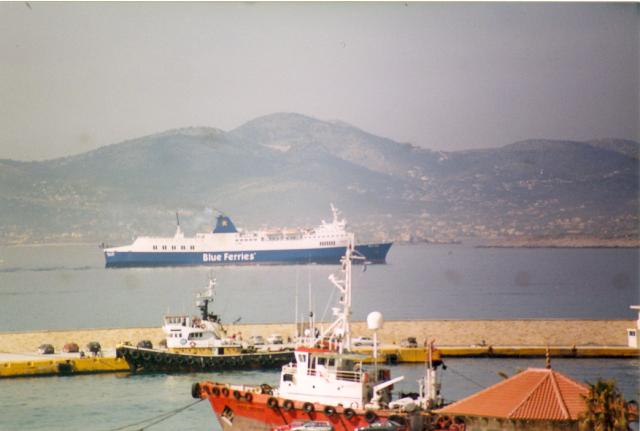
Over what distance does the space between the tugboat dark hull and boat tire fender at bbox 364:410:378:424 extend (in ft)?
36.2

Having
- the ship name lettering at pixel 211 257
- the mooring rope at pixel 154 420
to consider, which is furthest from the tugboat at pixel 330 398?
the ship name lettering at pixel 211 257

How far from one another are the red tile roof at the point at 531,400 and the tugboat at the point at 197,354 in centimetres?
1510

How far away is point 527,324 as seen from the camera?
3881 cm

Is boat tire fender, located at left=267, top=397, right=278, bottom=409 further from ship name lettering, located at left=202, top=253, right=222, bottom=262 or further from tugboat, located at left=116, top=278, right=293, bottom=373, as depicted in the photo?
ship name lettering, located at left=202, top=253, right=222, bottom=262

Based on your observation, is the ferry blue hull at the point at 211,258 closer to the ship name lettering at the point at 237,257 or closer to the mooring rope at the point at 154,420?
the ship name lettering at the point at 237,257

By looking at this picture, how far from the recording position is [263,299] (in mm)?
51875

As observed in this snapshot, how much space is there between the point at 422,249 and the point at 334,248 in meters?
10.1

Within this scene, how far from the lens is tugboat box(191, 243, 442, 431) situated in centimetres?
2100

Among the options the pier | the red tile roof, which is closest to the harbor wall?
the pier

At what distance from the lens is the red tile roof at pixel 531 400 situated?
16578mm

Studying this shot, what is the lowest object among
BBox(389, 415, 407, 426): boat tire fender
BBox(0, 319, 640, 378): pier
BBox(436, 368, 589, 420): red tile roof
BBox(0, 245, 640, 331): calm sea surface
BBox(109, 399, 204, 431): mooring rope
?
BBox(109, 399, 204, 431): mooring rope

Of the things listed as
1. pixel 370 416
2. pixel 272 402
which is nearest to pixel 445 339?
Result: pixel 272 402

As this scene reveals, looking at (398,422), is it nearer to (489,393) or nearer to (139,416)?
(489,393)

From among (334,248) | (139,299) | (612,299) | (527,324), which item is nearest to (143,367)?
(527,324)
